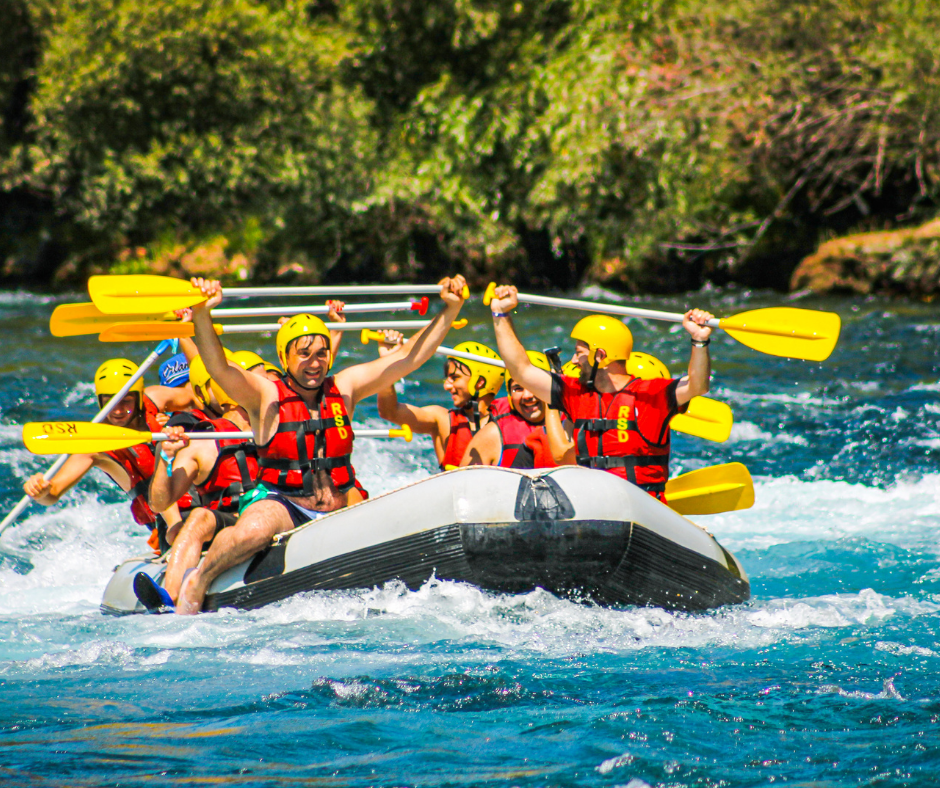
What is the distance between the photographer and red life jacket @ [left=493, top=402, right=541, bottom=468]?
19.0 feet

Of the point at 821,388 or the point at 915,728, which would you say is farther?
the point at 821,388

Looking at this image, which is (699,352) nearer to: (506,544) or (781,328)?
(781,328)

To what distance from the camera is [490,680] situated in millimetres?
3949

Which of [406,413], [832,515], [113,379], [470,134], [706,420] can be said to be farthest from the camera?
[470,134]

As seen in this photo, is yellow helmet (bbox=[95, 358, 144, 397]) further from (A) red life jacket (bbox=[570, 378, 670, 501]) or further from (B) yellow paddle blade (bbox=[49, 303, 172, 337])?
(A) red life jacket (bbox=[570, 378, 670, 501])

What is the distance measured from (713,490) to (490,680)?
89.3 inches

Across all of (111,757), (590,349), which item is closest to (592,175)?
(590,349)

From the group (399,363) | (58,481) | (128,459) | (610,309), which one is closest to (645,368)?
(610,309)

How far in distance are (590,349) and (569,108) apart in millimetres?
10520

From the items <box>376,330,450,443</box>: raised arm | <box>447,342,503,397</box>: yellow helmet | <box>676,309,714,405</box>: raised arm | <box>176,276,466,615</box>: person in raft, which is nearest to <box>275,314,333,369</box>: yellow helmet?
<box>176,276,466,615</box>: person in raft

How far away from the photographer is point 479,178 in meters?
16.7

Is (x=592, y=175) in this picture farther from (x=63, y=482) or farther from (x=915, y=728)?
(x=915, y=728)

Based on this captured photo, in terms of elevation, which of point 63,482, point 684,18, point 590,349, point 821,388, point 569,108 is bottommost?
point 821,388

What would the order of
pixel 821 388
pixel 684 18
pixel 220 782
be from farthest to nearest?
pixel 684 18
pixel 821 388
pixel 220 782
